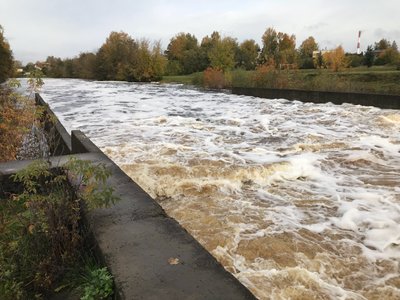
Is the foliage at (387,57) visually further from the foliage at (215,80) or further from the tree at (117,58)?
the tree at (117,58)

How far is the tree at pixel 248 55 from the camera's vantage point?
6538 centimetres

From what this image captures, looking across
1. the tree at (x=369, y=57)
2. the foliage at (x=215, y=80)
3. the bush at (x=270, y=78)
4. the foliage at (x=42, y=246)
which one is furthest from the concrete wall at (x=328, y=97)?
the tree at (x=369, y=57)

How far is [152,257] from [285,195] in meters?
3.88

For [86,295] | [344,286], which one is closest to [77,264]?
[86,295]

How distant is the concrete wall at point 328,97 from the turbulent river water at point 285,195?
414cm

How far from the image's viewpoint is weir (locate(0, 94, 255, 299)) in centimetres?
245

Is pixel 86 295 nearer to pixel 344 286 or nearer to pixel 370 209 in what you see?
pixel 344 286

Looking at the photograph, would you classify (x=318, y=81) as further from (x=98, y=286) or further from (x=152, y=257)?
(x=98, y=286)

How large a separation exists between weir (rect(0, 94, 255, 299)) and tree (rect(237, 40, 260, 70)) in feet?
207

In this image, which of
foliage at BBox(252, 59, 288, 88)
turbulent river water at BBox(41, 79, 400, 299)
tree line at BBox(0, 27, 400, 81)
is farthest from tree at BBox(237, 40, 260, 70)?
turbulent river water at BBox(41, 79, 400, 299)

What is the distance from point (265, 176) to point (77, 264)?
15.9 ft

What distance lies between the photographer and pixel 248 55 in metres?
66.1

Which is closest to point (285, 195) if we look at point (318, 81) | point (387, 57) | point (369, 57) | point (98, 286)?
point (98, 286)

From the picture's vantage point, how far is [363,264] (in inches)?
164
